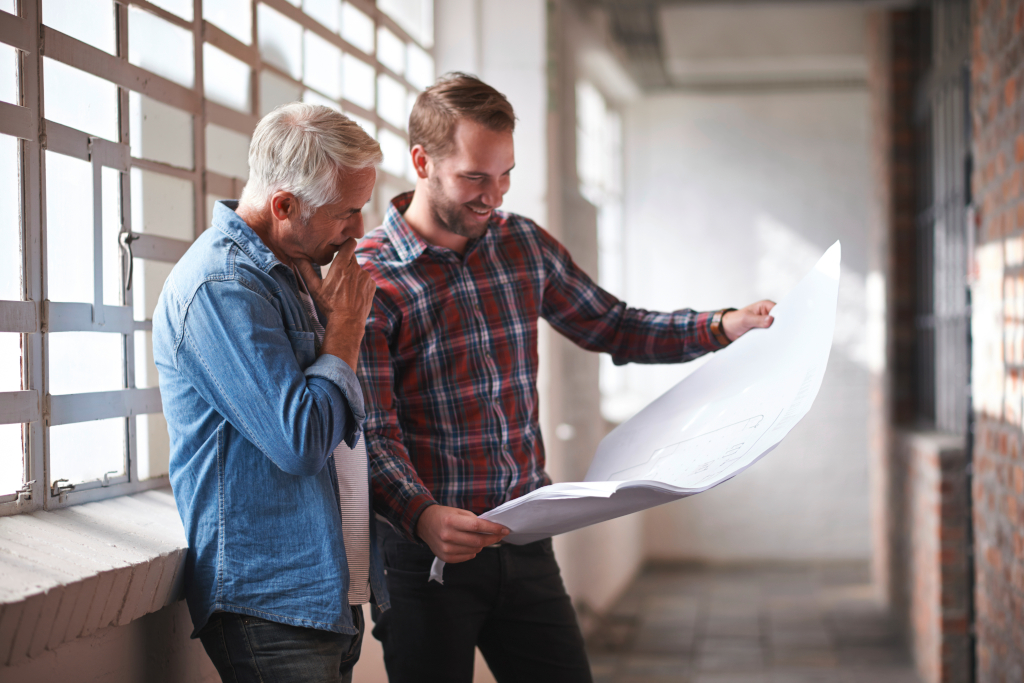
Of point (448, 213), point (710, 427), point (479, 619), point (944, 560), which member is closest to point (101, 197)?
point (448, 213)

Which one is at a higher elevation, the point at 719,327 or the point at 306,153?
the point at 306,153

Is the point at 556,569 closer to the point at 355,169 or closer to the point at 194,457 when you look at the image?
the point at 194,457

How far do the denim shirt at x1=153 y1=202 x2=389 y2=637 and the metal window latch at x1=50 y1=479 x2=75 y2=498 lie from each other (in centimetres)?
35

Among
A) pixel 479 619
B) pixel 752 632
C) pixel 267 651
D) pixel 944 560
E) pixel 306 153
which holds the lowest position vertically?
pixel 752 632

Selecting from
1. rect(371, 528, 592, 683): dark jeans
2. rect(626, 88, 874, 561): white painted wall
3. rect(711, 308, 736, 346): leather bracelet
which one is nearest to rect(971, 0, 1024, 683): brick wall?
rect(711, 308, 736, 346): leather bracelet

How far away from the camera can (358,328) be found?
47.6 inches

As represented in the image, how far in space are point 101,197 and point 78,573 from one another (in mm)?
705

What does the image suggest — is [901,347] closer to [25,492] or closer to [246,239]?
[246,239]

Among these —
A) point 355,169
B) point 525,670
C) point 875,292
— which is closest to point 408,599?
point 525,670

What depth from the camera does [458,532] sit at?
1.31 meters

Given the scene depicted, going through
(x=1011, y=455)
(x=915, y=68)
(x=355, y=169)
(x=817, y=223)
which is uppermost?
(x=915, y=68)

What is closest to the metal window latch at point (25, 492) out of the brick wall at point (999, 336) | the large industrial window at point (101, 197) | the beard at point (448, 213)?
the large industrial window at point (101, 197)

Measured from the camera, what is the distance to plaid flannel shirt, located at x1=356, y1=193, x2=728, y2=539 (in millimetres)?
1471

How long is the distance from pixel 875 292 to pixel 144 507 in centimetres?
414
